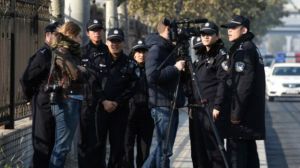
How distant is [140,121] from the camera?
1072 cm

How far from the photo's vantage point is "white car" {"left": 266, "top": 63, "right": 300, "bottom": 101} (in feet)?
111

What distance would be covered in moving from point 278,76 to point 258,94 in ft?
83.8

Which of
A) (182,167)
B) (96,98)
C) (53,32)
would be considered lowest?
(182,167)

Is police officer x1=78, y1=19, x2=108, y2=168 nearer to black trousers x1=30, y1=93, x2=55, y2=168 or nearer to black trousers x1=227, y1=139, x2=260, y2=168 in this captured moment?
black trousers x1=30, y1=93, x2=55, y2=168

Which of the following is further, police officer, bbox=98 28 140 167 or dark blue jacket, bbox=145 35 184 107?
police officer, bbox=98 28 140 167

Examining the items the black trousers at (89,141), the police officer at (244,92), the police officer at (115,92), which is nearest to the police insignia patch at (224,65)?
the police officer at (244,92)

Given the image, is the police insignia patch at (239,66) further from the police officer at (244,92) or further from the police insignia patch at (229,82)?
the police insignia patch at (229,82)

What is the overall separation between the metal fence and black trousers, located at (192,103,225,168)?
81.1 inches

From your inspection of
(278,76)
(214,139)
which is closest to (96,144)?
(214,139)

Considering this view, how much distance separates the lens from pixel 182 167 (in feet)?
39.1

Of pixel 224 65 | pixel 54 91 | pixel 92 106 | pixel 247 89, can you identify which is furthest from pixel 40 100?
pixel 247 89

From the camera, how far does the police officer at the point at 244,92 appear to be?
916 centimetres

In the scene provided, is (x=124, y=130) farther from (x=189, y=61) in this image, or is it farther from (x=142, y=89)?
(x=189, y=61)

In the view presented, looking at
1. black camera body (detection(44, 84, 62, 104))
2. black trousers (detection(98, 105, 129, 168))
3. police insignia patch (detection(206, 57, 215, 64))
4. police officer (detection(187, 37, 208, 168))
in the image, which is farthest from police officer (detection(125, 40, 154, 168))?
black camera body (detection(44, 84, 62, 104))
